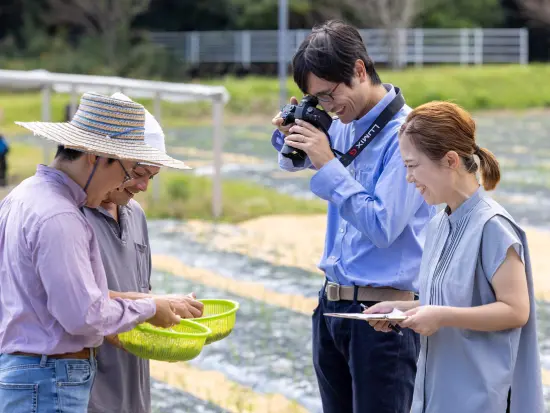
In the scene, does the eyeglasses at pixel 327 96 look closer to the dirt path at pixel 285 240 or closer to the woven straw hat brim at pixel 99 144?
the woven straw hat brim at pixel 99 144

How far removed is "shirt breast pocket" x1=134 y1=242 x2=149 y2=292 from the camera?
386cm

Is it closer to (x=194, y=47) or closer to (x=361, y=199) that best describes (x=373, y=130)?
(x=361, y=199)

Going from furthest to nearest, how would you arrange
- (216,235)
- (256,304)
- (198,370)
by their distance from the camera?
1. (216,235)
2. (256,304)
3. (198,370)

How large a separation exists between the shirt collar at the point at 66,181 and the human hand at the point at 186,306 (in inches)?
18.5

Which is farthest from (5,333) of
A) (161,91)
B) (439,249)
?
(161,91)

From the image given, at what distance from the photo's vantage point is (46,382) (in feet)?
10.5

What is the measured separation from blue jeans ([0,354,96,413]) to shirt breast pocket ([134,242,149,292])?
661 mm

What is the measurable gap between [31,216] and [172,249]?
8239mm

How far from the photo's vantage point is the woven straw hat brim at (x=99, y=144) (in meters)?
3.16

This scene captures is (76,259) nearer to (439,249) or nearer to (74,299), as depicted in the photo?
(74,299)

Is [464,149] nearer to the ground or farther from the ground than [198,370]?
farther from the ground

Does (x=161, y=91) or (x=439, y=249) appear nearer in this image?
(x=439, y=249)

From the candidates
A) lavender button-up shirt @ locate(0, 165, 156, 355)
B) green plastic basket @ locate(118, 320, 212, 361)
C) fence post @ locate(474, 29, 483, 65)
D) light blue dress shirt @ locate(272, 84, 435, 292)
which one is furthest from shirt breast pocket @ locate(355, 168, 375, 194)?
fence post @ locate(474, 29, 483, 65)

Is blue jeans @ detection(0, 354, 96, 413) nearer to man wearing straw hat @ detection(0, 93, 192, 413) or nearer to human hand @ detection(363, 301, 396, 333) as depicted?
man wearing straw hat @ detection(0, 93, 192, 413)
